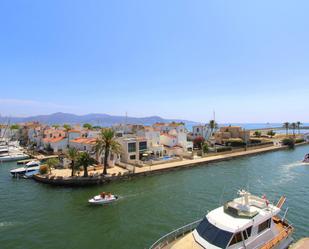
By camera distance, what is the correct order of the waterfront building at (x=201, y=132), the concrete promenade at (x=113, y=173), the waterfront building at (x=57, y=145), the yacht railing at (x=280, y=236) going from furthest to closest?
the waterfront building at (x=201, y=132) → the waterfront building at (x=57, y=145) → the concrete promenade at (x=113, y=173) → the yacht railing at (x=280, y=236)

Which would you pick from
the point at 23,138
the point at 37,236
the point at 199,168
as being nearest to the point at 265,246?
the point at 37,236

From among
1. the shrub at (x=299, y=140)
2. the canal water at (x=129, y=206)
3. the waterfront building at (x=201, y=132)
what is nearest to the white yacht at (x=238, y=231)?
the canal water at (x=129, y=206)

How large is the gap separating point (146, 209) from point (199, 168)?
906 inches

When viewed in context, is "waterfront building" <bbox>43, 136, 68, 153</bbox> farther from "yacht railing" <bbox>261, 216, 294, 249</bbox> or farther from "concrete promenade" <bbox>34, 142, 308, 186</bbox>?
"yacht railing" <bbox>261, 216, 294, 249</bbox>

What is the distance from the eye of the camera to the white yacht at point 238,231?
12680 millimetres

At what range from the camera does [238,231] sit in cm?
1262

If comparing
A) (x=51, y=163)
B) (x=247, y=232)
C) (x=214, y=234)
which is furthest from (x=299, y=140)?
(x=214, y=234)

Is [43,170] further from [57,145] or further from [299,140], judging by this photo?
[299,140]

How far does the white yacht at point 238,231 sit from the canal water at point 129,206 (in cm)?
578

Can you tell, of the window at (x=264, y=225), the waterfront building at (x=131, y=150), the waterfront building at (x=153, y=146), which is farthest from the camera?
the waterfront building at (x=153, y=146)

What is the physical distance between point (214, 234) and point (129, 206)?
49.2 feet

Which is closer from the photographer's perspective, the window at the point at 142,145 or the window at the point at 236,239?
the window at the point at 236,239

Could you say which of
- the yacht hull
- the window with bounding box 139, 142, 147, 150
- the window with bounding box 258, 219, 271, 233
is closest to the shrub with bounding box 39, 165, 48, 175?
the window with bounding box 139, 142, 147, 150

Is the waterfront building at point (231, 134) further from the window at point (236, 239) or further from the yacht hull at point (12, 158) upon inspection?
the window at point (236, 239)
